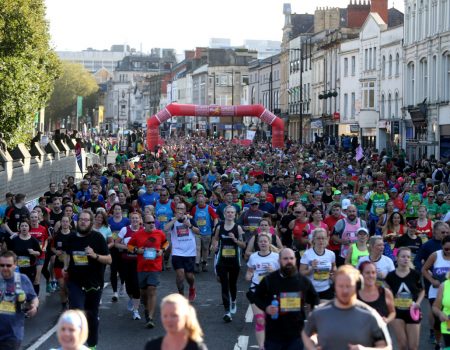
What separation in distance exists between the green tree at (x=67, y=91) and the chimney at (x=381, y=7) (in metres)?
55.9

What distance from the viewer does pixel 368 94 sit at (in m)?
67.7

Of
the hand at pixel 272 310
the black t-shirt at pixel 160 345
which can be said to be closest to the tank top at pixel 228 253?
the hand at pixel 272 310

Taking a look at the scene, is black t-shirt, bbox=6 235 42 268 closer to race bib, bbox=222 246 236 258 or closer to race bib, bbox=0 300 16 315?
race bib, bbox=222 246 236 258

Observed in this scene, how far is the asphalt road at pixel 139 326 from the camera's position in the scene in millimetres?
13195

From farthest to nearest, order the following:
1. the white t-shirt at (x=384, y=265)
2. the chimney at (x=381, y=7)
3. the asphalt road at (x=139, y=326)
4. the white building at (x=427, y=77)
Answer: the chimney at (x=381, y=7), the white building at (x=427, y=77), the asphalt road at (x=139, y=326), the white t-shirt at (x=384, y=265)

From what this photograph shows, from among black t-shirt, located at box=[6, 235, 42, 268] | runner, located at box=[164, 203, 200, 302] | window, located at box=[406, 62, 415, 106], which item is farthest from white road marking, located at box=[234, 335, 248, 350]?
window, located at box=[406, 62, 415, 106]

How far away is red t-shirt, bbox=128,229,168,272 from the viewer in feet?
48.0

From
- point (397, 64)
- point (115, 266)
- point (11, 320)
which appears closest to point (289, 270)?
point (11, 320)

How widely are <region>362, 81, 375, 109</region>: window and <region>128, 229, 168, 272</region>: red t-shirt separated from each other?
53.3 m

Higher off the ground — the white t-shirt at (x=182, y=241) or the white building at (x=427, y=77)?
the white building at (x=427, y=77)

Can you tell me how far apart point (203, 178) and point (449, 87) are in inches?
823

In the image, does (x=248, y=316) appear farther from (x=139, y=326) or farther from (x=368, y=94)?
(x=368, y=94)

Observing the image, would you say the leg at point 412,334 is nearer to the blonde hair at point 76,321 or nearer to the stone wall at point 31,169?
the blonde hair at point 76,321

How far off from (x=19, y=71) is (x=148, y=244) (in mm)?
26171
